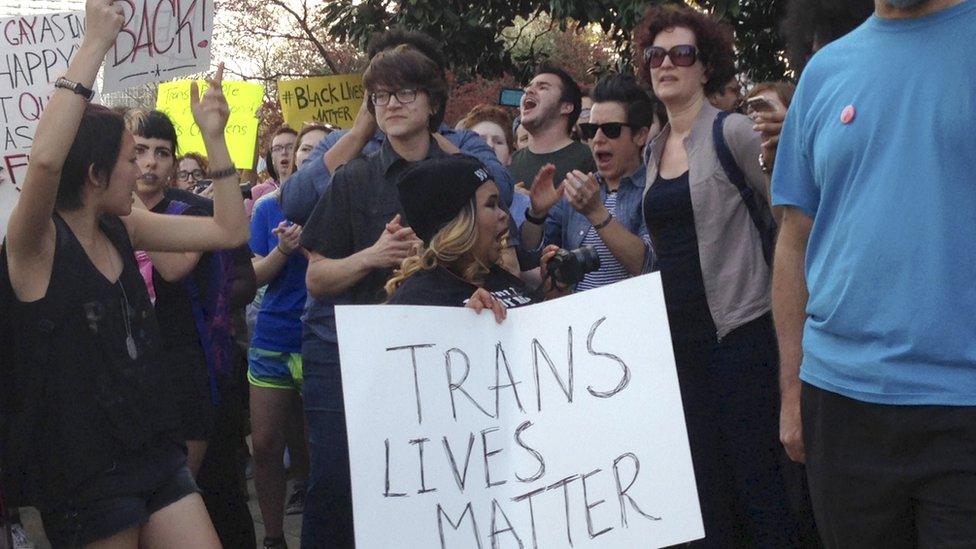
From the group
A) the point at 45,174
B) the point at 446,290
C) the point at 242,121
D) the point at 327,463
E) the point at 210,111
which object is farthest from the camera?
the point at 242,121

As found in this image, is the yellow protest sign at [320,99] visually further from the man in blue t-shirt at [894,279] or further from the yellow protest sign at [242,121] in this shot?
the man in blue t-shirt at [894,279]

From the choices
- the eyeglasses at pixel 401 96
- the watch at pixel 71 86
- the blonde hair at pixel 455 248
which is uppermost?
the eyeglasses at pixel 401 96

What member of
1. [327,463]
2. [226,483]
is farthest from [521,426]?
[226,483]

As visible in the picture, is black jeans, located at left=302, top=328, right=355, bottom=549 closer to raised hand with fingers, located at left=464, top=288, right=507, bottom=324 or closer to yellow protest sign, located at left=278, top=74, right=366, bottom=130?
raised hand with fingers, located at left=464, top=288, right=507, bottom=324

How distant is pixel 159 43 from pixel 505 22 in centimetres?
763

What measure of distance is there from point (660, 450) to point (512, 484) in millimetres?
388

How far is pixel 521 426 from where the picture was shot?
11.4 feet

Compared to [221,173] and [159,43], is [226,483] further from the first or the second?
[159,43]

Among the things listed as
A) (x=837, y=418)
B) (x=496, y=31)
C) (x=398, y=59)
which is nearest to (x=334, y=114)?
(x=496, y=31)

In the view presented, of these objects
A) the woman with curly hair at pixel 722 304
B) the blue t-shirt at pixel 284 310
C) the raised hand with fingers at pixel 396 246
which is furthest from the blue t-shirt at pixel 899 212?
the blue t-shirt at pixel 284 310

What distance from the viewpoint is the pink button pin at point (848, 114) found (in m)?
2.77

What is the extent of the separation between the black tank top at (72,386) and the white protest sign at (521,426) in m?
0.65

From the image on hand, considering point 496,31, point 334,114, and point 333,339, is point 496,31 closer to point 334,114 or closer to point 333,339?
point 334,114

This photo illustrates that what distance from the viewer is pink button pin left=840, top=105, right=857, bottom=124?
2.77 meters
